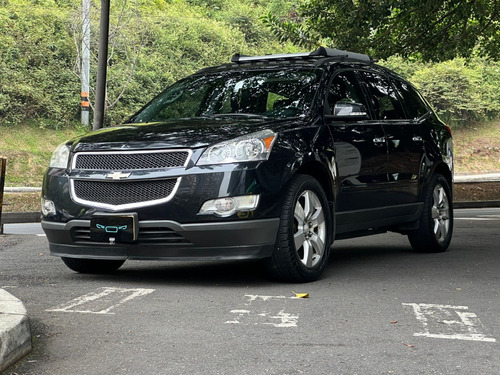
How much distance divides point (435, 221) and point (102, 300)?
4359mm

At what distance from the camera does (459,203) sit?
64.0ft

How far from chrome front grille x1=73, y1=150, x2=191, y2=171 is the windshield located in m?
1.00

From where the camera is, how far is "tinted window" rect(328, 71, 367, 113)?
25.1 ft

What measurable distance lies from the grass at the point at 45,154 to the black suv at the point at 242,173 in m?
10.7

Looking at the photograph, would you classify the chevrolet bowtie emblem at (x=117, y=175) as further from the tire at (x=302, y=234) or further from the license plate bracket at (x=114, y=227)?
the tire at (x=302, y=234)

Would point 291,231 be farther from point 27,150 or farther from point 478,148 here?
point 478,148

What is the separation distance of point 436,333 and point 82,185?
308 centimetres

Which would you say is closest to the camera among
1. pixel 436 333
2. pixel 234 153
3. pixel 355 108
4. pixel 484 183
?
pixel 436 333

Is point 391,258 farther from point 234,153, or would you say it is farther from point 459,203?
point 459,203

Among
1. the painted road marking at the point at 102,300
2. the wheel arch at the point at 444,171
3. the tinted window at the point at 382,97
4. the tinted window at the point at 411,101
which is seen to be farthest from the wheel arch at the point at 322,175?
the wheel arch at the point at 444,171

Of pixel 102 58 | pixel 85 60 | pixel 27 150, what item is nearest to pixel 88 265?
pixel 102 58

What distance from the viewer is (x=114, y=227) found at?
6.55 metres

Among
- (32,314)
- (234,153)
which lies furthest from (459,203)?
(32,314)

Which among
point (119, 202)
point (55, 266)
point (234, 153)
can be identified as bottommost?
point (55, 266)
